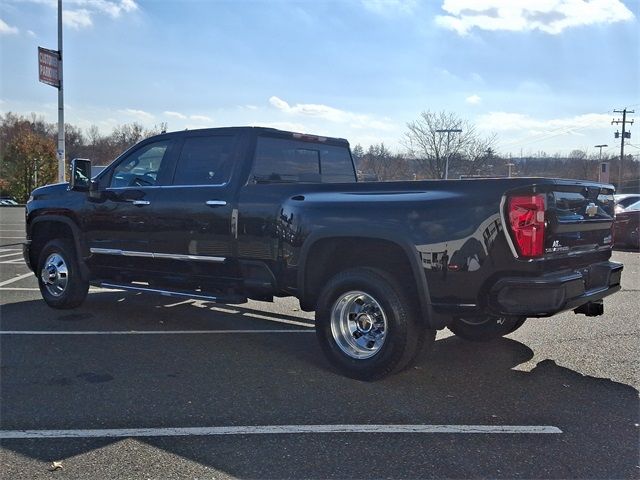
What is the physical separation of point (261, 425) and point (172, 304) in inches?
168

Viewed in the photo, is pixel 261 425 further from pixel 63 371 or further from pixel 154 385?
pixel 63 371

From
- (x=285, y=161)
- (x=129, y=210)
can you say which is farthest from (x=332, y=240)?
(x=129, y=210)

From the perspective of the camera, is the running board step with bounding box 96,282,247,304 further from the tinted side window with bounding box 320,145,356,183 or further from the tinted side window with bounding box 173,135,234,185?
the tinted side window with bounding box 320,145,356,183

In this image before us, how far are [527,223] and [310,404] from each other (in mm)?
1944

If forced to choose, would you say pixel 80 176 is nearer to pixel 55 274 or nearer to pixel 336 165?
pixel 55 274

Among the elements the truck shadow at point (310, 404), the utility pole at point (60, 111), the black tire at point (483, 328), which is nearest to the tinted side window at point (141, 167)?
the truck shadow at point (310, 404)

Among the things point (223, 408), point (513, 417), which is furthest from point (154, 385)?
point (513, 417)

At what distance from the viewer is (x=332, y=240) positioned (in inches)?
189

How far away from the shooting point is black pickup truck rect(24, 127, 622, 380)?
403cm

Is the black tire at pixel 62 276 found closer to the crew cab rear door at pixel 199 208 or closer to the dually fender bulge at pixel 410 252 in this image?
the crew cab rear door at pixel 199 208

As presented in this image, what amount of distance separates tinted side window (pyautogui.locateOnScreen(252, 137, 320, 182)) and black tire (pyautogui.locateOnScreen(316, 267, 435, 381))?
151 cm

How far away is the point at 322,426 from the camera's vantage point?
3.70 metres

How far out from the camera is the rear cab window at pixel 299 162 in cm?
572

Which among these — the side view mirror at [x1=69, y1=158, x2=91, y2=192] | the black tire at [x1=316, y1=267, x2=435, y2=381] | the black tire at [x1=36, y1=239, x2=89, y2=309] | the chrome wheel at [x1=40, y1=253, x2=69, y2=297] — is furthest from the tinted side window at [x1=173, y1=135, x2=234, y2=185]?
the chrome wheel at [x1=40, y1=253, x2=69, y2=297]
